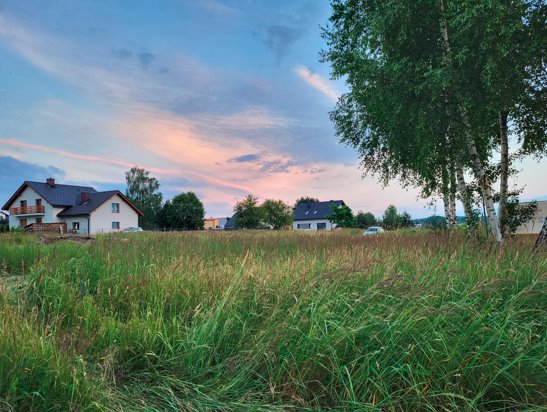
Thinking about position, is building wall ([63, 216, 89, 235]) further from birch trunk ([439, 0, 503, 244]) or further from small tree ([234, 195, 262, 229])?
birch trunk ([439, 0, 503, 244])

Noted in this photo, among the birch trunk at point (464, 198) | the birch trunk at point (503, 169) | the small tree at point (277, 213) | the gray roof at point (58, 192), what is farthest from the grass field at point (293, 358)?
the small tree at point (277, 213)

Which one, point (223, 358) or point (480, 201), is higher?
point (480, 201)

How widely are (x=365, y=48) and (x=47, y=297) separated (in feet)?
36.5

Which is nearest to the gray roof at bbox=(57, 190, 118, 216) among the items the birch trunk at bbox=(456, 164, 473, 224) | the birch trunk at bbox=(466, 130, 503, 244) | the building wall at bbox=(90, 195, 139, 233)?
the building wall at bbox=(90, 195, 139, 233)

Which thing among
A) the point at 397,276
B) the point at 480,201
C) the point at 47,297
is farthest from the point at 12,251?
the point at 480,201

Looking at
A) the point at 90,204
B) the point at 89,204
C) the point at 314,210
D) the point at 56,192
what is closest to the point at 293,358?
the point at 90,204

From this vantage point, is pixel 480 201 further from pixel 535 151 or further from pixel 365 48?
pixel 365 48

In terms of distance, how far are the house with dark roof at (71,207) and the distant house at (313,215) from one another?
36.8 metres

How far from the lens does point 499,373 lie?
2.38 m

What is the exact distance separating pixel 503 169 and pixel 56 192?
2078 inches

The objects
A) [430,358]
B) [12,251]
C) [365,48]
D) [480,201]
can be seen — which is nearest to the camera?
[430,358]

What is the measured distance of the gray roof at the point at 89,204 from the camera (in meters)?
45.3

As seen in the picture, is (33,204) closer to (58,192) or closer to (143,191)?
(58,192)

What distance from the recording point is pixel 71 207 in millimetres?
48031
